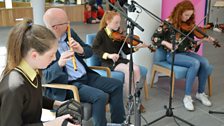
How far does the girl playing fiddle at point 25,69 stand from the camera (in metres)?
1.35

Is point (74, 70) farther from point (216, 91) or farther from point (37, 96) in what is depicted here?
point (216, 91)

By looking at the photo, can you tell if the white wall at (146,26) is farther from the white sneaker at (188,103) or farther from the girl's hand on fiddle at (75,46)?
the girl's hand on fiddle at (75,46)

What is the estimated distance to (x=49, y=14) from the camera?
7.53ft

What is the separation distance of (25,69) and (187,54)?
244 centimetres

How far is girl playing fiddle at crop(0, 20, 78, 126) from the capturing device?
4.43ft

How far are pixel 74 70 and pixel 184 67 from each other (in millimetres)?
1436

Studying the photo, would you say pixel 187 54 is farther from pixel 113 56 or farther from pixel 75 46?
pixel 75 46

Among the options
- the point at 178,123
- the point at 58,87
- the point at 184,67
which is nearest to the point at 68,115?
the point at 58,87

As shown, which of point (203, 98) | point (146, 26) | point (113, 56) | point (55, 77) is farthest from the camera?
point (146, 26)

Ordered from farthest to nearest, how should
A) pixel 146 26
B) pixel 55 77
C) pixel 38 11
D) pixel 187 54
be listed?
pixel 38 11 → pixel 146 26 → pixel 187 54 → pixel 55 77

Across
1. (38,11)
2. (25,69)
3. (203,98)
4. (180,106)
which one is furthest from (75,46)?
(38,11)

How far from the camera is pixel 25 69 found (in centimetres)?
146

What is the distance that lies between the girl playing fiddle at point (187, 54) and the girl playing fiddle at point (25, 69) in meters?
2.07

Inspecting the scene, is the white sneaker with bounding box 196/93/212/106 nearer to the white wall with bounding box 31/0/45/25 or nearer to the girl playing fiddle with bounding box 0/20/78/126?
the girl playing fiddle with bounding box 0/20/78/126
